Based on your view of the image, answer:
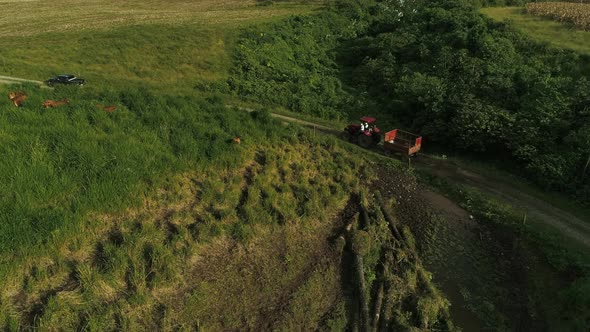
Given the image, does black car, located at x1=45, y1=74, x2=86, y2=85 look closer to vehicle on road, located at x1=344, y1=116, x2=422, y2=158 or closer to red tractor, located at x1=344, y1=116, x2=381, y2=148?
vehicle on road, located at x1=344, y1=116, x2=422, y2=158

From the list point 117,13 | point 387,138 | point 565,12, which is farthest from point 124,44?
point 565,12

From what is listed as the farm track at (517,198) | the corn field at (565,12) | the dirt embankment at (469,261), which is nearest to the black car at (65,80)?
the dirt embankment at (469,261)

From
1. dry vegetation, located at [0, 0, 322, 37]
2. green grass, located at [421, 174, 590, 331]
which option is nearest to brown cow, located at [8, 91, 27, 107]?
green grass, located at [421, 174, 590, 331]

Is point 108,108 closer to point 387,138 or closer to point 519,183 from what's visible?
point 387,138

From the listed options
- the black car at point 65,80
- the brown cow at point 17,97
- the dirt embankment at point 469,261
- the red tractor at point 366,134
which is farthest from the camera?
the black car at point 65,80

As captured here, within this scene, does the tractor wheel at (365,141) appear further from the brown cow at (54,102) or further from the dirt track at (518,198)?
the brown cow at (54,102)
